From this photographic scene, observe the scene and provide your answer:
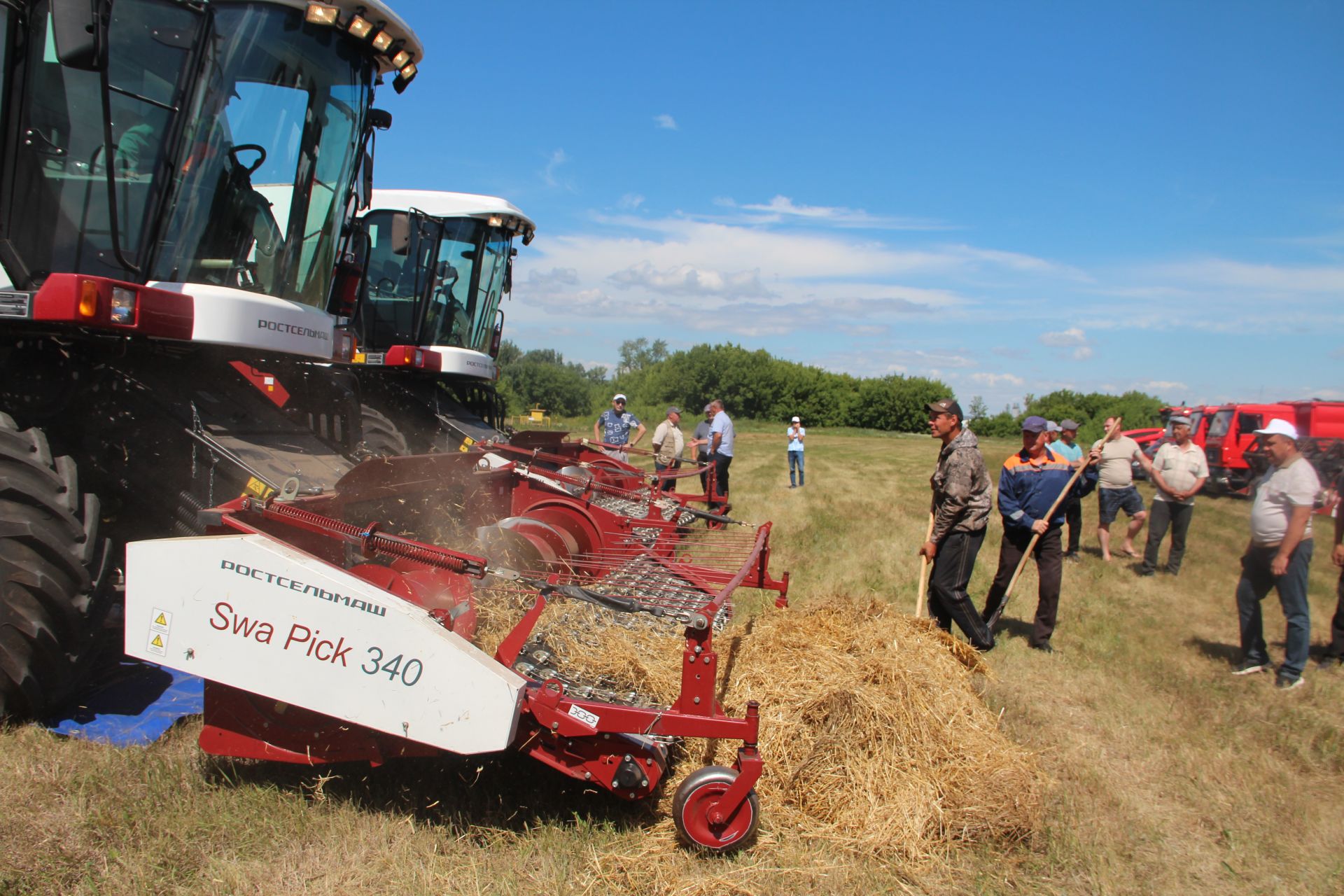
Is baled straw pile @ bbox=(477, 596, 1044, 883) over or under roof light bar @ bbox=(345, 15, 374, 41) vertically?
under

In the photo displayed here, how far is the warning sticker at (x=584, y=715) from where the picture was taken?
2.77m

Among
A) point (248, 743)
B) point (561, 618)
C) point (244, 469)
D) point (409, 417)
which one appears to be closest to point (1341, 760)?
point (561, 618)

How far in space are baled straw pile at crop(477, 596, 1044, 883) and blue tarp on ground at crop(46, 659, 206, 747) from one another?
1.49 m

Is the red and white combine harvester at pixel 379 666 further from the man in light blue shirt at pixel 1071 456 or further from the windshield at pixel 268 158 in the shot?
the man in light blue shirt at pixel 1071 456

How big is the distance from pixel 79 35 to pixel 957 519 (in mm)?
4927

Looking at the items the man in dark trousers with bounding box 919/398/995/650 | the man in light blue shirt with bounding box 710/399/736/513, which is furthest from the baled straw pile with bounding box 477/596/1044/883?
the man in light blue shirt with bounding box 710/399/736/513

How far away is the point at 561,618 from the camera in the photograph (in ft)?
12.8

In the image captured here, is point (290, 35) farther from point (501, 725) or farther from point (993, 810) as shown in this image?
point (993, 810)

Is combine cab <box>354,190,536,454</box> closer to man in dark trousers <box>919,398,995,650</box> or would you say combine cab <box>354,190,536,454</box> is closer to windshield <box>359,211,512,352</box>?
windshield <box>359,211,512,352</box>

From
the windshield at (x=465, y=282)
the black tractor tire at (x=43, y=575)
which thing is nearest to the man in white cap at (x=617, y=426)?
the windshield at (x=465, y=282)

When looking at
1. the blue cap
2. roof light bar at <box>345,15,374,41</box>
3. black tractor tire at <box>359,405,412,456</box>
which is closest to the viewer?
roof light bar at <box>345,15,374,41</box>

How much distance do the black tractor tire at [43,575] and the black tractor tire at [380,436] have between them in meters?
3.29

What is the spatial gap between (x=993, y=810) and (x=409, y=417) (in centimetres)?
700

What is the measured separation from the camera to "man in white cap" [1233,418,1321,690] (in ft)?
16.5
